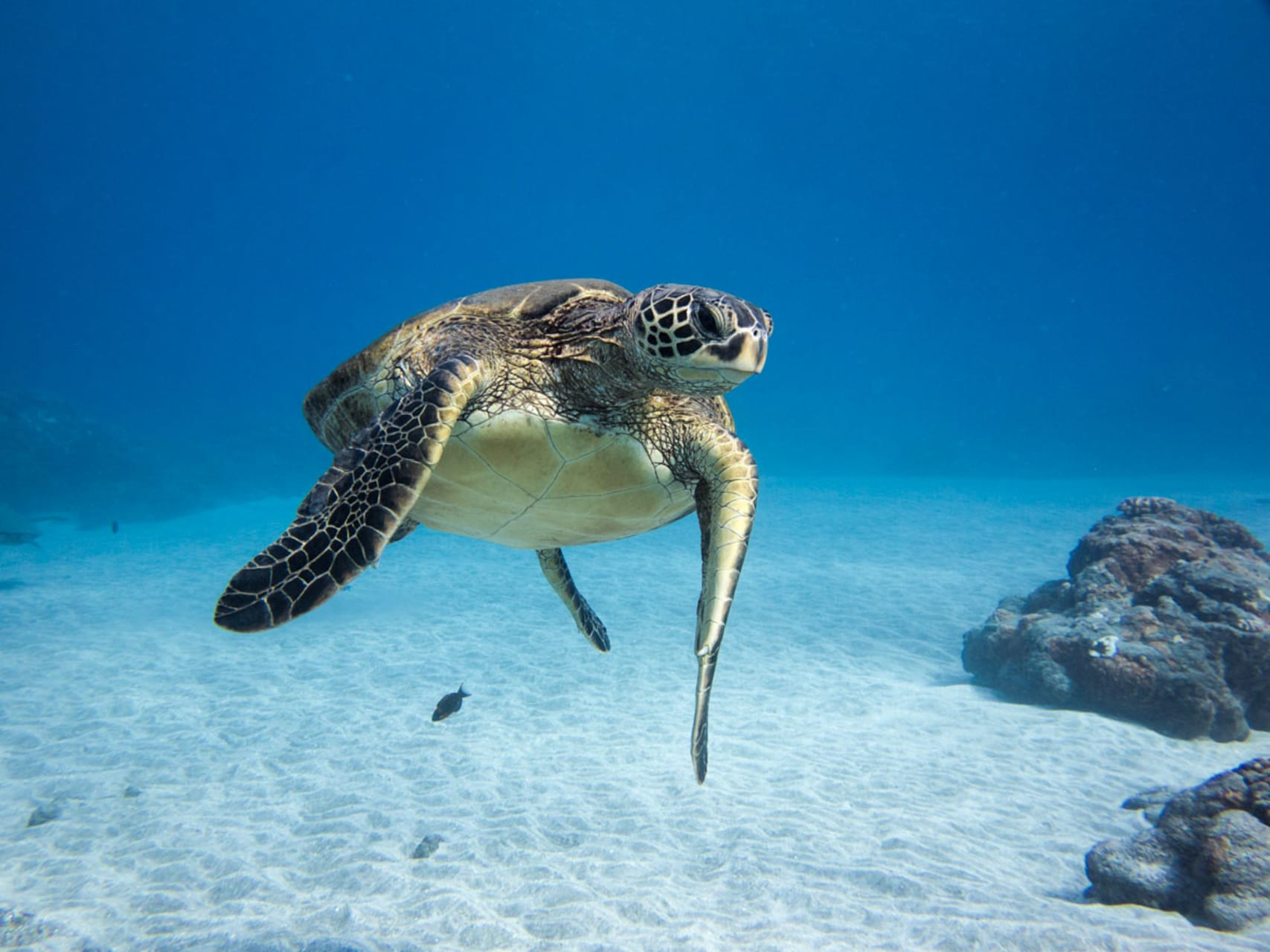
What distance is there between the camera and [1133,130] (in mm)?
69688

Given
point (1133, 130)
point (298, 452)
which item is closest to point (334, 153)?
point (298, 452)

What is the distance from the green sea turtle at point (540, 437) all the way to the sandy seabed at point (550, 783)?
2.13m

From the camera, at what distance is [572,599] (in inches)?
210

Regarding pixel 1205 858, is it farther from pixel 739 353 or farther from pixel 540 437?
pixel 540 437

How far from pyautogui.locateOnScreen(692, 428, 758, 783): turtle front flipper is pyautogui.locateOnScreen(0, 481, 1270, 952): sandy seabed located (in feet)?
5.80

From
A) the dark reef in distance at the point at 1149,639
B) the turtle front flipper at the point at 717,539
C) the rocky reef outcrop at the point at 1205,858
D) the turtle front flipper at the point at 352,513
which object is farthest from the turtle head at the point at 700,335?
the dark reef in distance at the point at 1149,639

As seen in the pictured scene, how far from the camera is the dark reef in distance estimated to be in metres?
6.85

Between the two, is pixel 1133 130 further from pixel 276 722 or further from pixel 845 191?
pixel 276 722

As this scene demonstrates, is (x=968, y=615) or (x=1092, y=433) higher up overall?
(x=1092, y=433)

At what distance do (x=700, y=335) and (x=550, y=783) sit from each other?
5.20 metres

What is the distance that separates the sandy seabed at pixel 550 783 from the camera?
381 centimetres

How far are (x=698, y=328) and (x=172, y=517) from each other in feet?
112

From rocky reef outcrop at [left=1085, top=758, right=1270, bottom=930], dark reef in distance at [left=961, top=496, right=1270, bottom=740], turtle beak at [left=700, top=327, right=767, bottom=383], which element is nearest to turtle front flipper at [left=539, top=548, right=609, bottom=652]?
turtle beak at [left=700, top=327, right=767, bottom=383]

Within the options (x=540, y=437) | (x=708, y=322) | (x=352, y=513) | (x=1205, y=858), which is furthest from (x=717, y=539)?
(x=1205, y=858)
